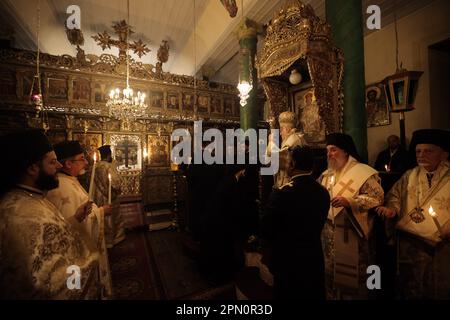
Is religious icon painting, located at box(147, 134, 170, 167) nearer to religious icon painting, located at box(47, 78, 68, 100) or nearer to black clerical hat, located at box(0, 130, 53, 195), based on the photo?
religious icon painting, located at box(47, 78, 68, 100)

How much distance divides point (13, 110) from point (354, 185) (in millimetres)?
10635

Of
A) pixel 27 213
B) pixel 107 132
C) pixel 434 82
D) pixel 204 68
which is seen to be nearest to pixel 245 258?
pixel 27 213

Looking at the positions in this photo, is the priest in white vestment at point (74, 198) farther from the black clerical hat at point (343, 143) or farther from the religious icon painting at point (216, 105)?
the religious icon painting at point (216, 105)

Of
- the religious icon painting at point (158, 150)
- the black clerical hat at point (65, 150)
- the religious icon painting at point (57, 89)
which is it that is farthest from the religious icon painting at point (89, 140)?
the black clerical hat at point (65, 150)

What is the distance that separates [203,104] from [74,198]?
28.2ft

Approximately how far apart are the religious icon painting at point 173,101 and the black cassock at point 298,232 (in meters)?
8.91

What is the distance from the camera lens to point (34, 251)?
1273 mm

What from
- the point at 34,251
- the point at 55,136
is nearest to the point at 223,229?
the point at 34,251

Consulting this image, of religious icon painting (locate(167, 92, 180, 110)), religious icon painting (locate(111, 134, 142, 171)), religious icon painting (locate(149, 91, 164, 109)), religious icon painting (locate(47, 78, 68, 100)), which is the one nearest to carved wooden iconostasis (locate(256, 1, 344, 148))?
religious icon painting (locate(167, 92, 180, 110))

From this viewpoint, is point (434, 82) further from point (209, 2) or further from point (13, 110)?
point (13, 110)

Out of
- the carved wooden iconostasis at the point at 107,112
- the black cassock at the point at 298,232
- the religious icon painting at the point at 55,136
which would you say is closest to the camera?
the black cassock at the point at 298,232

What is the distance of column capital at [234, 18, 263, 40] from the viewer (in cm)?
634

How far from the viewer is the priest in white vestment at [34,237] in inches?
48.1

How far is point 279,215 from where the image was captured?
1.77 metres
